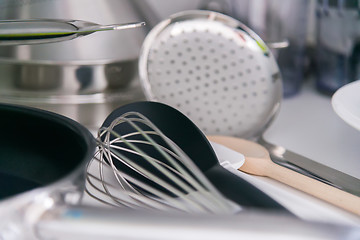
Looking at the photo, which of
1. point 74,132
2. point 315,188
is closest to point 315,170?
point 315,188

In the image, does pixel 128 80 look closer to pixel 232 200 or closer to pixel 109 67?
pixel 109 67

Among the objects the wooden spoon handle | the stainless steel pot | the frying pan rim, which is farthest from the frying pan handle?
the stainless steel pot

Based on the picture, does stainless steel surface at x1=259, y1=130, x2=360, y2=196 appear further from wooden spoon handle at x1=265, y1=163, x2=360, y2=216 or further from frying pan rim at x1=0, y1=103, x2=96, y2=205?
frying pan rim at x1=0, y1=103, x2=96, y2=205

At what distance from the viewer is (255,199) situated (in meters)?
0.28

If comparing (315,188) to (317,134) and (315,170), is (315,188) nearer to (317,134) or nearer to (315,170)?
(315,170)

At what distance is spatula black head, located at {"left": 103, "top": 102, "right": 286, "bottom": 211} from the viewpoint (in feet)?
0.92

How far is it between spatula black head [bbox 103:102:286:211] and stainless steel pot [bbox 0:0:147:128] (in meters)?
0.07

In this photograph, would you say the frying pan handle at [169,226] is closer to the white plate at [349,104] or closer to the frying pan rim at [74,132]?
the frying pan rim at [74,132]

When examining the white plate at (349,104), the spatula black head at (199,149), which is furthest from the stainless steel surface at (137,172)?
the white plate at (349,104)

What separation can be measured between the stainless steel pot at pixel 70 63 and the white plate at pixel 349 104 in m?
0.18

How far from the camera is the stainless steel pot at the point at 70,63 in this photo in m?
0.42

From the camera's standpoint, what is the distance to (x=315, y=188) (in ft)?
1.09

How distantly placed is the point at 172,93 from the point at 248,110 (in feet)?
0.22

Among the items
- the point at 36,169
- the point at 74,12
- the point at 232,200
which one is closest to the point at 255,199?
the point at 232,200
